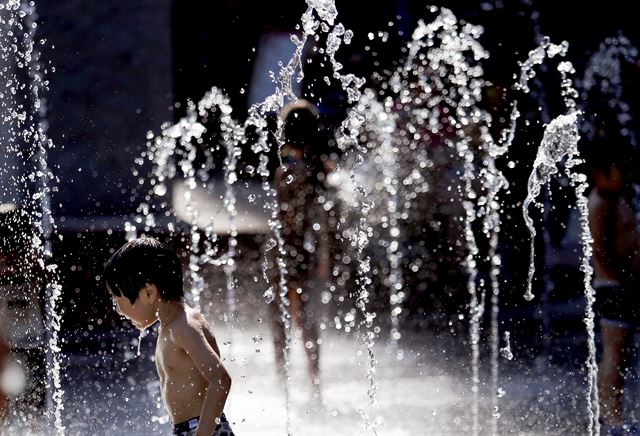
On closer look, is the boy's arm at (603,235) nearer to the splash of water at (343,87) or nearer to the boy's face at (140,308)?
the boy's face at (140,308)

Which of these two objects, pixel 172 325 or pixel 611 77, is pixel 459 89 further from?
pixel 172 325

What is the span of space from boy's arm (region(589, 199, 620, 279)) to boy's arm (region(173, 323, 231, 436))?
231 centimetres

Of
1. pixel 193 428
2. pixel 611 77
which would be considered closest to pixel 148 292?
pixel 193 428

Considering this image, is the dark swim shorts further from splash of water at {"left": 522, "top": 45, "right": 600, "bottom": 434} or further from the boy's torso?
splash of water at {"left": 522, "top": 45, "right": 600, "bottom": 434}

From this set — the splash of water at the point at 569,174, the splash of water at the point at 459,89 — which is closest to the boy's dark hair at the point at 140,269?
the splash of water at the point at 569,174

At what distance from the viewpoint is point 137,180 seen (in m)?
9.73

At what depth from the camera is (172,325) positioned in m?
2.92

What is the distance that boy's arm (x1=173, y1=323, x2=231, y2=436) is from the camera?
2.78 meters

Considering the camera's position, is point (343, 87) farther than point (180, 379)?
Yes

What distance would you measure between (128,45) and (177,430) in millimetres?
7502

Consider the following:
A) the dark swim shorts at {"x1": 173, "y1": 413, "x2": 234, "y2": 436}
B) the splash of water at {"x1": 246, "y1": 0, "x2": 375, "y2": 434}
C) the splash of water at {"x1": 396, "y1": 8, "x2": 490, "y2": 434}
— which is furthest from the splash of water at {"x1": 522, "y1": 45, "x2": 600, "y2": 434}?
the dark swim shorts at {"x1": 173, "y1": 413, "x2": 234, "y2": 436}

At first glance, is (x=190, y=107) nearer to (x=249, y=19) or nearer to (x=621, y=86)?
(x=249, y=19)

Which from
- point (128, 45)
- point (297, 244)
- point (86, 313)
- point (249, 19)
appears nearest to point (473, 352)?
point (297, 244)

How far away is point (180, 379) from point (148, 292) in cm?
27
